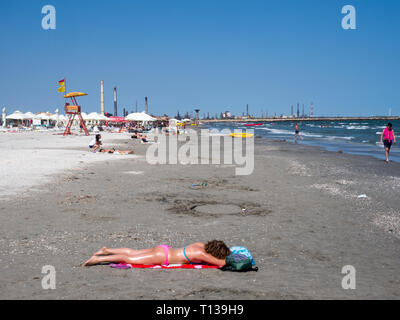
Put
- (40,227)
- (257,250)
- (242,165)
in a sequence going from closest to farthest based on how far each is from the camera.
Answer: (257,250)
(40,227)
(242,165)

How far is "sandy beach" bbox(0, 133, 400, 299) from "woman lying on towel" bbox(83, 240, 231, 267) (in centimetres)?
14

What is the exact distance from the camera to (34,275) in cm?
Answer: 450

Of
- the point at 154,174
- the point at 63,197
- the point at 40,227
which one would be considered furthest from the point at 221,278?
the point at 154,174

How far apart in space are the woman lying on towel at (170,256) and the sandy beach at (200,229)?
142 mm

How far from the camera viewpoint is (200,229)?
21.9 feet

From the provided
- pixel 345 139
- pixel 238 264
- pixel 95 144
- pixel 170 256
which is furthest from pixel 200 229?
pixel 345 139

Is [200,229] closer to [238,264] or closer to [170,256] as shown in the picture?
[170,256]

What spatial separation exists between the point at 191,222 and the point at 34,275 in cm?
327

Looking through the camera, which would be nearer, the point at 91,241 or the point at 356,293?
the point at 356,293

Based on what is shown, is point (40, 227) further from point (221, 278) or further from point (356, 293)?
point (356, 293)

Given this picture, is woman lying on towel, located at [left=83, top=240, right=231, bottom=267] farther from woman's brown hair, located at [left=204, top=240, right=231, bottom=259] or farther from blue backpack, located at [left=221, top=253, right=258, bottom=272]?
blue backpack, located at [left=221, top=253, right=258, bottom=272]

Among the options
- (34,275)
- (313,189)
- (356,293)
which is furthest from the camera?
(313,189)

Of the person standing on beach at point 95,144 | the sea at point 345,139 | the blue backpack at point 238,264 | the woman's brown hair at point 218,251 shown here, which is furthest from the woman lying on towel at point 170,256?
the sea at point 345,139

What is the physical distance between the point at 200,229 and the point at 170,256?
1.81 m
